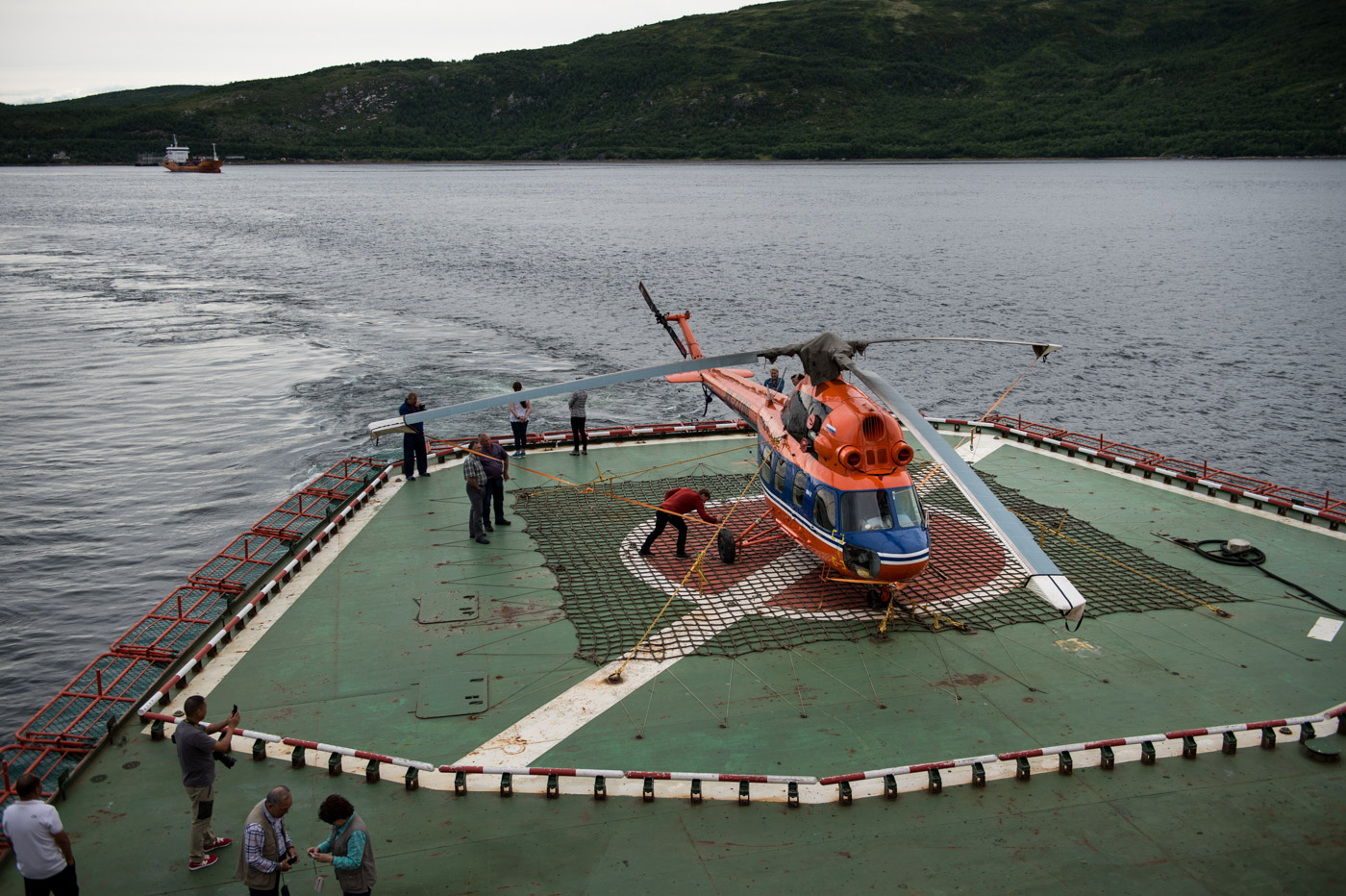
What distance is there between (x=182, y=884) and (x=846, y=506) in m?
10.1

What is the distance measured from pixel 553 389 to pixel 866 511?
5.76 meters

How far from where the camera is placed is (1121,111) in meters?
184

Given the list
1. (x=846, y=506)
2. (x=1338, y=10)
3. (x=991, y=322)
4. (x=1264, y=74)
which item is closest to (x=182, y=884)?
(x=846, y=506)

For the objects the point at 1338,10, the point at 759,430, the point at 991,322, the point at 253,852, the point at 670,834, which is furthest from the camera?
the point at 1338,10

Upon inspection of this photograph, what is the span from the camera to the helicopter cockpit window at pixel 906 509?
14.3m

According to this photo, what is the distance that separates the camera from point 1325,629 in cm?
1427

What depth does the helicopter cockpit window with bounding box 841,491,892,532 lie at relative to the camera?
14.2m

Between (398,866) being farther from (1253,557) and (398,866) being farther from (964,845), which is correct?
(1253,557)

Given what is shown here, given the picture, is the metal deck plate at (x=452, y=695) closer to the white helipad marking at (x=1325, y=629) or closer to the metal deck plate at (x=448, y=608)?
the metal deck plate at (x=448, y=608)

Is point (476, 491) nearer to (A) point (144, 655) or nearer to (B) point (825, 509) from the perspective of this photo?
(A) point (144, 655)

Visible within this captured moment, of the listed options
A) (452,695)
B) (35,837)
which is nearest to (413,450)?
(452,695)

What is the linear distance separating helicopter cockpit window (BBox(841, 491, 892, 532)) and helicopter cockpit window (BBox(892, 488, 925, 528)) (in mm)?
140

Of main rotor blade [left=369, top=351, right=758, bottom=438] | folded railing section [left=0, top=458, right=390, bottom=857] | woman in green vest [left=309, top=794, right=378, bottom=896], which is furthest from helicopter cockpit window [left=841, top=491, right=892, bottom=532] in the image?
folded railing section [left=0, top=458, right=390, bottom=857]

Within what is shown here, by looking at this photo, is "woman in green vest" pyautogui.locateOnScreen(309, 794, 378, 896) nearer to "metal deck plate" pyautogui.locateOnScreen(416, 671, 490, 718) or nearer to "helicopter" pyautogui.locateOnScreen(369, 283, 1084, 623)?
"metal deck plate" pyautogui.locateOnScreen(416, 671, 490, 718)
